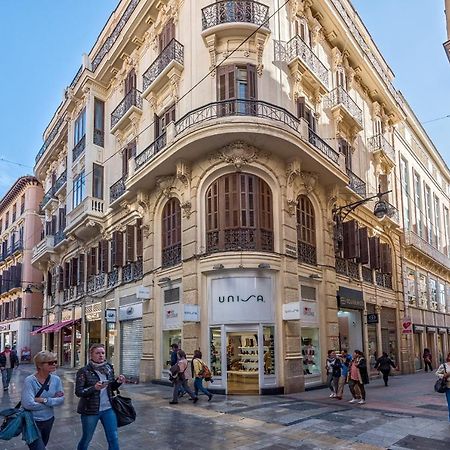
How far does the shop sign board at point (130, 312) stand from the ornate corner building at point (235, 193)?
4.4 inches

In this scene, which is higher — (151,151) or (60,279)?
(151,151)

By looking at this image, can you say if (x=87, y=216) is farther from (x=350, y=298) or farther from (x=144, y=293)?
(x=350, y=298)

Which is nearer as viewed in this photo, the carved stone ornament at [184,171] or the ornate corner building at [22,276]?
the carved stone ornament at [184,171]

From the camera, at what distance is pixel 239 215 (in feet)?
51.2

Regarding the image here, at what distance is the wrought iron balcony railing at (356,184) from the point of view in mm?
21369

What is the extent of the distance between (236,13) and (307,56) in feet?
11.9

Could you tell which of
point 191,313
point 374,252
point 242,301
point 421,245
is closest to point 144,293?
point 191,313

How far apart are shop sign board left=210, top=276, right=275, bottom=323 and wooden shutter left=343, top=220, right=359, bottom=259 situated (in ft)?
19.5

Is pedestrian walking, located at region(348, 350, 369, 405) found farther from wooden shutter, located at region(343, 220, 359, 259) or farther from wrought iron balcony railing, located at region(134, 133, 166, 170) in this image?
wrought iron balcony railing, located at region(134, 133, 166, 170)

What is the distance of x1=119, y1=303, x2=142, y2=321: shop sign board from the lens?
64.4ft

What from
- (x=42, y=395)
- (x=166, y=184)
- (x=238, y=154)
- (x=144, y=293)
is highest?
(x=238, y=154)

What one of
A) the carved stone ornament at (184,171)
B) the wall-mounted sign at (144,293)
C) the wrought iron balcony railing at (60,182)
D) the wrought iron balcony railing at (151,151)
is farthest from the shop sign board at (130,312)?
the wrought iron balcony railing at (60,182)

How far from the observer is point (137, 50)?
72.8 ft

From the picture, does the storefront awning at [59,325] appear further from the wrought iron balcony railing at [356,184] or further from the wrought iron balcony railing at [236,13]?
the wrought iron balcony railing at [236,13]
